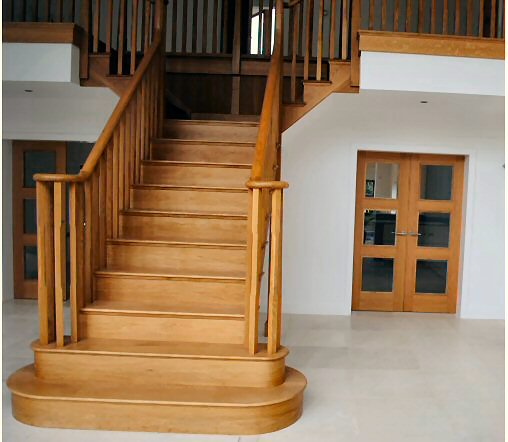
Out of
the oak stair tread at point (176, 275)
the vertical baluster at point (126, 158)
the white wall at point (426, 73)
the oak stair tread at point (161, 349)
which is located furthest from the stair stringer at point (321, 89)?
the oak stair tread at point (161, 349)

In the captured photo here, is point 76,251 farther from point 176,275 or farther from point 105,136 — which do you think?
point 105,136

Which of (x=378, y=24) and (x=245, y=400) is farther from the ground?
(x=378, y=24)

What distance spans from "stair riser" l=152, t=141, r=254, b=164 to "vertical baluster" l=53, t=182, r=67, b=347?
161cm

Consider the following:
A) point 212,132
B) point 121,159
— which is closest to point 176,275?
point 121,159

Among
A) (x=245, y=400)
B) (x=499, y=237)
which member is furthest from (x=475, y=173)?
(x=245, y=400)

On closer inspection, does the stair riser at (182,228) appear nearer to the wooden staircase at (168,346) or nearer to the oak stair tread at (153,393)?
the wooden staircase at (168,346)

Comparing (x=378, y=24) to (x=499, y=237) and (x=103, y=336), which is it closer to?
(x=499, y=237)

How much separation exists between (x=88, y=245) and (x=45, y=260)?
1.06ft

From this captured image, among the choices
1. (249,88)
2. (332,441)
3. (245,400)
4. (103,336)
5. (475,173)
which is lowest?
(332,441)

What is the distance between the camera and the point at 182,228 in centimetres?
402

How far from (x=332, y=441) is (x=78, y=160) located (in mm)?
4437

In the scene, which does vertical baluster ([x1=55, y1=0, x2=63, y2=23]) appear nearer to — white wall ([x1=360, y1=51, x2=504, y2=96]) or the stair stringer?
the stair stringer

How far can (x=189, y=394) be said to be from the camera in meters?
3.01

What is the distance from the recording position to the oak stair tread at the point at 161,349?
309 cm
